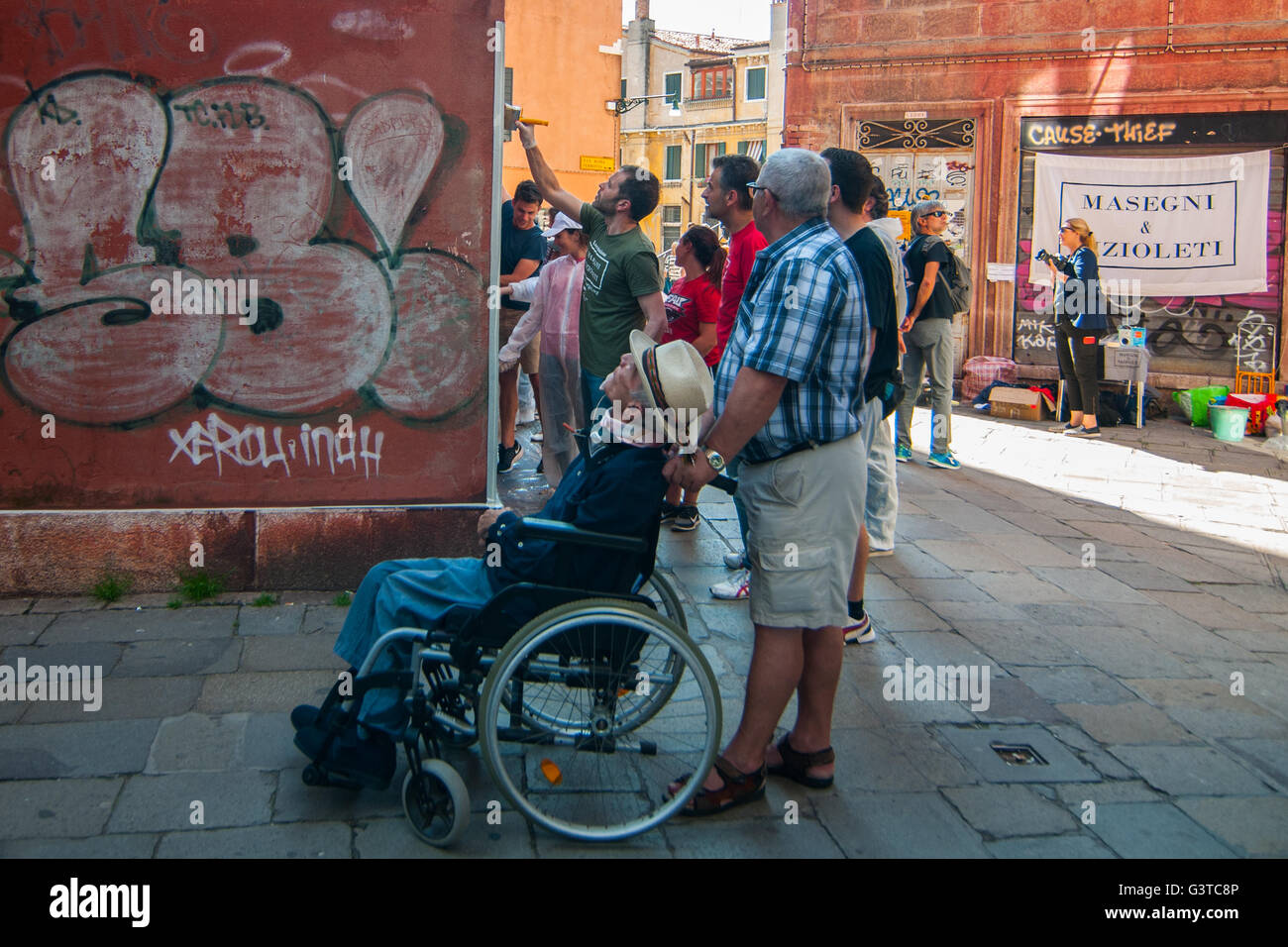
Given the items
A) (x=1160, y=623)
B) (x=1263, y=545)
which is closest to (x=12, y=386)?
(x=1160, y=623)

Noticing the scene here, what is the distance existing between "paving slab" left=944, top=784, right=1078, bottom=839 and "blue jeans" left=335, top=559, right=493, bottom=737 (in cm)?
151

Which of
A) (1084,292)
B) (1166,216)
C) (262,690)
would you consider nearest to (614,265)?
(262,690)

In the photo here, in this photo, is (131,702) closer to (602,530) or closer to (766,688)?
(602,530)

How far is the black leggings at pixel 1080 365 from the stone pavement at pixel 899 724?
12.9ft

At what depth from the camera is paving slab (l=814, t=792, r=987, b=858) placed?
10.3ft

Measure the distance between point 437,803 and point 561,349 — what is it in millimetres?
3550

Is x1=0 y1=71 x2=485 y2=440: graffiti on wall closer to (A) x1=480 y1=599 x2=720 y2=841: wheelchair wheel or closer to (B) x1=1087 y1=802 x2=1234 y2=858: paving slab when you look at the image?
(A) x1=480 y1=599 x2=720 y2=841: wheelchair wheel

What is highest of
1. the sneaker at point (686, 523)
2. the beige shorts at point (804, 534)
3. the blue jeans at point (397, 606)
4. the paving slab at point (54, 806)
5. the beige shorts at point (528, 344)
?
the beige shorts at point (528, 344)

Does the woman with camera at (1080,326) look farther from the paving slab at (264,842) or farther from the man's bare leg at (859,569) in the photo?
the paving slab at (264,842)

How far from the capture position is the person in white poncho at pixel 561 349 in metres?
6.22

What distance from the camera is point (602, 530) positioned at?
3.15 m

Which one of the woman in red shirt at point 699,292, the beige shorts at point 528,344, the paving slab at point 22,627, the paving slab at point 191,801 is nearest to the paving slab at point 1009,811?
the paving slab at point 191,801

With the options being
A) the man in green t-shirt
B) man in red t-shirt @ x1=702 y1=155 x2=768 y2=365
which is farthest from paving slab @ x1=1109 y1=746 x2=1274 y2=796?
the man in green t-shirt

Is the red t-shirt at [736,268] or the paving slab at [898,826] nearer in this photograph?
the paving slab at [898,826]
